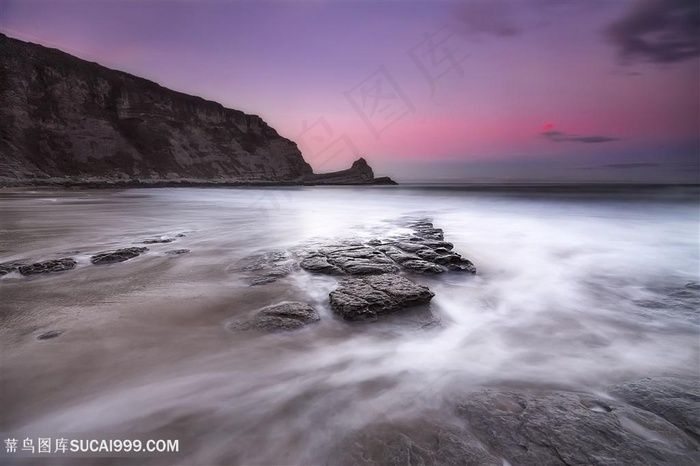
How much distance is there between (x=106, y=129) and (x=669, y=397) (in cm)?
6535

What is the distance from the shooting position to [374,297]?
11.1ft

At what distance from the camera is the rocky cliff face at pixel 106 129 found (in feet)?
137

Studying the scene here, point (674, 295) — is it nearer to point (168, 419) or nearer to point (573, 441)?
point (573, 441)

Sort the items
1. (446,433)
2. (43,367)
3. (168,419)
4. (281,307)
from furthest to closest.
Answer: (281,307), (43,367), (168,419), (446,433)

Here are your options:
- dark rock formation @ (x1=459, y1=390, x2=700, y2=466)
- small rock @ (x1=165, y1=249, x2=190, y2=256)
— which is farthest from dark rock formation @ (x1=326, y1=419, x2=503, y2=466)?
small rock @ (x1=165, y1=249, x2=190, y2=256)

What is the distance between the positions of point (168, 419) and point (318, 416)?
0.88 metres

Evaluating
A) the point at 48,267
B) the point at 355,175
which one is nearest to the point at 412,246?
the point at 48,267

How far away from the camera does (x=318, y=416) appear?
195 cm

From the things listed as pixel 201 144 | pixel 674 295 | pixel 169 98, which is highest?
pixel 169 98

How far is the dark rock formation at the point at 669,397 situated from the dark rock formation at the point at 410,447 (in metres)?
1.16

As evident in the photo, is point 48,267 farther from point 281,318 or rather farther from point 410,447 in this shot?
point 410,447

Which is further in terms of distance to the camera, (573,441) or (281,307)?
(281,307)

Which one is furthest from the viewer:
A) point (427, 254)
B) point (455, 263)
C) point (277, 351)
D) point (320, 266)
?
point (427, 254)

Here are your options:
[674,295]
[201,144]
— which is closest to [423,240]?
[674,295]
